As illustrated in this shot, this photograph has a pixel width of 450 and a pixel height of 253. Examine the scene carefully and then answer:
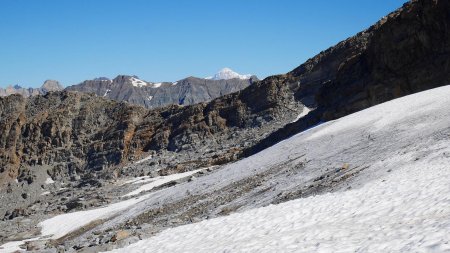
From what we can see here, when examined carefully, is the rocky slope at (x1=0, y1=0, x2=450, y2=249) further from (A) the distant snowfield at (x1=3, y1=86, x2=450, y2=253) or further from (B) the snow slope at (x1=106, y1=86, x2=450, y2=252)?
(B) the snow slope at (x1=106, y1=86, x2=450, y2=252)

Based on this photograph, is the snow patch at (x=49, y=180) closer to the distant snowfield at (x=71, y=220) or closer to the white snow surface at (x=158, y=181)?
Result: the white snow surface at (x=158, y=181)

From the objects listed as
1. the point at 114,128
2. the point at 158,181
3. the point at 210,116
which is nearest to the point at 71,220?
the point at 158,181

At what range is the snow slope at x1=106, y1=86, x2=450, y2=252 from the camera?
11453 mm

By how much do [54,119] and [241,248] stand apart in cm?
9818

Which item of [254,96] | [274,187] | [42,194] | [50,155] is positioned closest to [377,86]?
[274,187]

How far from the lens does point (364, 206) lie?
613 inches

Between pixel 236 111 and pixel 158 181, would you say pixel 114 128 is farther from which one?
pixel 158 181

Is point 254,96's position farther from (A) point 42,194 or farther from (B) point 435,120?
(B) point 435,120

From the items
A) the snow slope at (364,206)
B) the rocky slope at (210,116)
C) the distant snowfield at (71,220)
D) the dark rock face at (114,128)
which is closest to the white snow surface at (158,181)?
the rocky slope at (210,116)

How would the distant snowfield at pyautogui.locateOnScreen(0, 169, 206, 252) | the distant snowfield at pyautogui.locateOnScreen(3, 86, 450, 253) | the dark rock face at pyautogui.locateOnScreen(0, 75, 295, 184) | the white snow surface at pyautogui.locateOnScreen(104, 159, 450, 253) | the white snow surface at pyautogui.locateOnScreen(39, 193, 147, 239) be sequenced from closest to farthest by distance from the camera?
1. the white snow surface at pyautogui.locateOnScreen(104, 159, 450, 253)
2. the distant snowfield at pyautogui.locateOnScreen(3, 86, 450, 253)
3. the distant snowfield at pyautogui.locateOnScreen(0, 169, 206, 252)
4. the white snow surface at pyautogui.locateOnScreen(39, 193, 147, 239)
5. the dark rock face at pyautogui.locateOnScreen(0, 75, 295, 184)

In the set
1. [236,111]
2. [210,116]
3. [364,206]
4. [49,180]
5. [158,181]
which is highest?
[210,116]

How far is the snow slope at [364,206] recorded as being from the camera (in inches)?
451

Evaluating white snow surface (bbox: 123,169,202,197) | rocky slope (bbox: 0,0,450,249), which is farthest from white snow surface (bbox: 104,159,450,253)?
white snow surface (bbox: 123,169,202,197)

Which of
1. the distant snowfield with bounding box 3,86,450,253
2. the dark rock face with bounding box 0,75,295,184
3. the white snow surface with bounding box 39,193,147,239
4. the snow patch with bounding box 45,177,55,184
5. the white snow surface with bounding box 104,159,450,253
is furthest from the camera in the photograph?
the snow patch with bounding box 45,177,55,184
